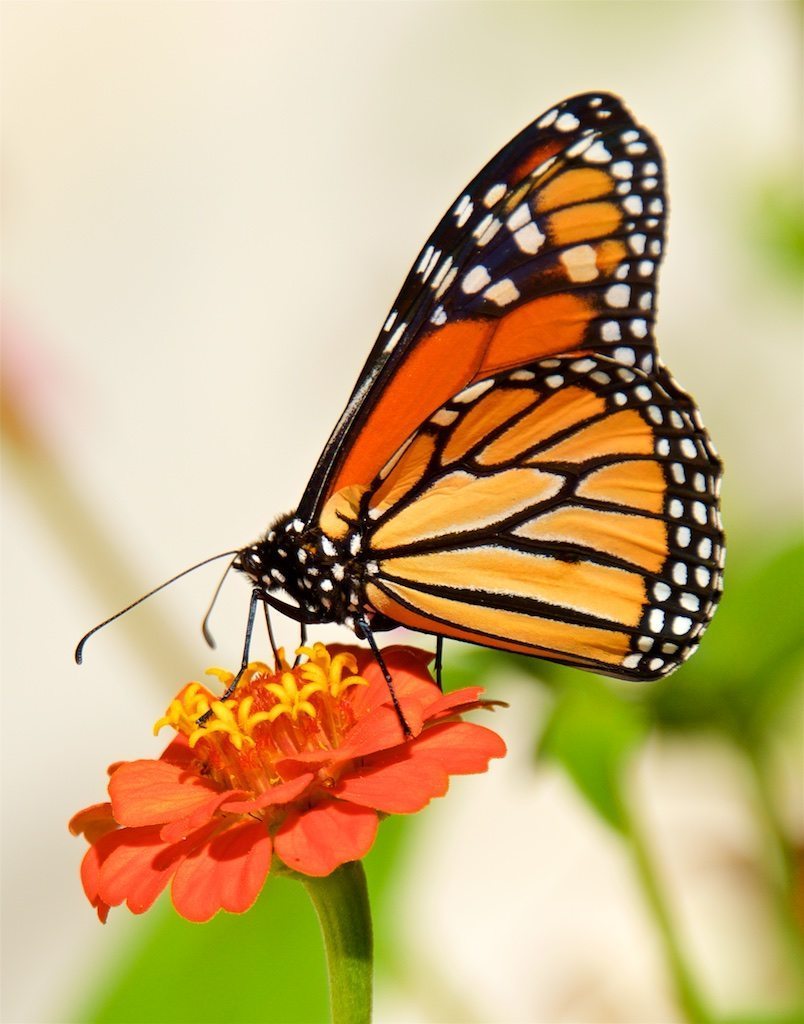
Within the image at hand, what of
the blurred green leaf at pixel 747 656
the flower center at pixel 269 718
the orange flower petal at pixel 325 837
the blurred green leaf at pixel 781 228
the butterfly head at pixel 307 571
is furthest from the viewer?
the blurred green leaf at pixel 781 228

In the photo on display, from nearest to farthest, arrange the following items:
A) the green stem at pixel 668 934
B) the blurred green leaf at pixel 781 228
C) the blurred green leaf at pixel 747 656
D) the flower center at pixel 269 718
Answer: the flower center at pixel 269 718 → the green stem at pixel 668 934 → the blurred green leaf at pixel 747 656 → the blurred green leaf at pixel 781 228

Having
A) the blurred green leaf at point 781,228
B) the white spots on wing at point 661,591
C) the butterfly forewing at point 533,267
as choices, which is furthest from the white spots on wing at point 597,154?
the blurred green leaf at point 781,228

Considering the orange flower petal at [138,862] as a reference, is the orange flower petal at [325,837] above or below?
below

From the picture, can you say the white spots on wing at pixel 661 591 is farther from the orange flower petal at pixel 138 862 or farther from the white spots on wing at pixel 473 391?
the orange flower petal at pixel 138 862

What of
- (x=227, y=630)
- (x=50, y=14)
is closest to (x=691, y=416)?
(x=227, y=630)

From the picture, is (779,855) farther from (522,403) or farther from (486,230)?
(486,230)

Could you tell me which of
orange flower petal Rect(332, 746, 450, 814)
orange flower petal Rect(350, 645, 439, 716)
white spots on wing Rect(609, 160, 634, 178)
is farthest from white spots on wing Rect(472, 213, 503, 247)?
orange flower petal Rect(332, 746, 450, 814)

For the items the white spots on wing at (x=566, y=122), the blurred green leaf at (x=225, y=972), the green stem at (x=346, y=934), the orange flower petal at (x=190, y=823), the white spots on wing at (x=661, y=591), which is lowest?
the blurred green leaf at (x=225, y=972)
